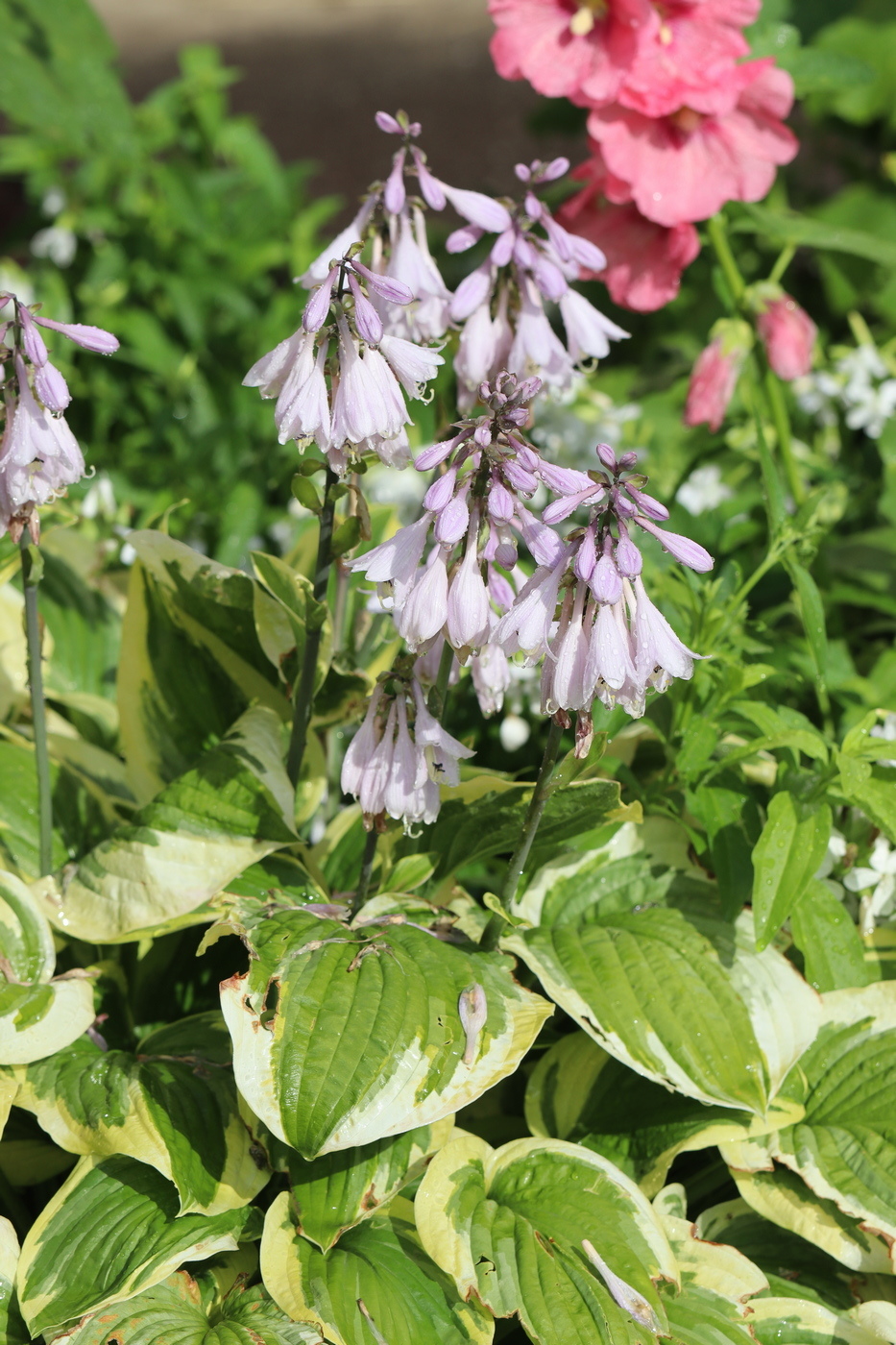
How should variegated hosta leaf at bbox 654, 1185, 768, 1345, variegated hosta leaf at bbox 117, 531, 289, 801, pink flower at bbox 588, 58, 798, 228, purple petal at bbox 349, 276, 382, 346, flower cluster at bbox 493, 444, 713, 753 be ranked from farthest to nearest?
pink flower at bbox 588, 58, 798, 228 < variegated hosta leaf at bbox 117, 531, 289, 801 < variegated hosta leaf at bbox 654, 1185, 768, 1345 < purple petal at bbox 349, 276, 382, 346 < flower cluster at bbox 493, 444, 713, 753

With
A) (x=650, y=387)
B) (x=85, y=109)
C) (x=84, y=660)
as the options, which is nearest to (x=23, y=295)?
(x=85, y=109)

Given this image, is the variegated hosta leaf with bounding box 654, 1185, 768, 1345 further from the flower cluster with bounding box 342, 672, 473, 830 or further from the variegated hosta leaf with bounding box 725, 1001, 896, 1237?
the flower cluster with bounding box 342, 672, 473, 830

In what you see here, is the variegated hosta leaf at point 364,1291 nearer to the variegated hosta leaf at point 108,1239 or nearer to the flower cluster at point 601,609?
the variegated hosta leaf at point 108,1239

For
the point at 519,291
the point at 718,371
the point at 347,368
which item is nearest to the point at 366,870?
the point at 347,368

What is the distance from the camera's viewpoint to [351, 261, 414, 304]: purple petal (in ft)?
3.78

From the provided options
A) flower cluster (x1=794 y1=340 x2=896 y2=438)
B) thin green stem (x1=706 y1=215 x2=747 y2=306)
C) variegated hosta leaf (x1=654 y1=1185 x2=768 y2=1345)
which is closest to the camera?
variegated hosta leaf (x1=654 y1=1185 x2=768 y2=1345)

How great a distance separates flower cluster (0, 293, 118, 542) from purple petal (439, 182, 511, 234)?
17.1 inches

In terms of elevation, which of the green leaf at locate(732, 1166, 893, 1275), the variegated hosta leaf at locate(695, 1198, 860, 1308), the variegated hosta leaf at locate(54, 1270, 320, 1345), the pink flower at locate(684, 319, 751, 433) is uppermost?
the pink flower at locate(684, 319, 751, 433)

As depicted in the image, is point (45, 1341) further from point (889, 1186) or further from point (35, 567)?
point (889, 1186)

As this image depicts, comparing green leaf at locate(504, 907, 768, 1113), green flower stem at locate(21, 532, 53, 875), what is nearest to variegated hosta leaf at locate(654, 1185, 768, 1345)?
green leaf at locate(504, 907, 768, 1113)

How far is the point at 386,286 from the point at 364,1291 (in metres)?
1.04

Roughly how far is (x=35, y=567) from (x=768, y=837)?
907 mm

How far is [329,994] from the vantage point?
4.27 ft

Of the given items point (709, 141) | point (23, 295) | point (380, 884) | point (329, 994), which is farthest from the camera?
point (23, 295)
